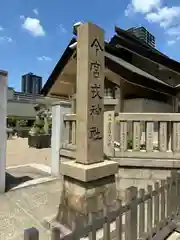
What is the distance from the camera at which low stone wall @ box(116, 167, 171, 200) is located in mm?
4738

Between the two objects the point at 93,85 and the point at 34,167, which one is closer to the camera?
the point at 93,85

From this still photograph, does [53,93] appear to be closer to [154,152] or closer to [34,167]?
[34,167]

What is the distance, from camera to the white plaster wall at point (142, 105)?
9.39m

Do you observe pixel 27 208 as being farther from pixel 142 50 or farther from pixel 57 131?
pixel 142 50

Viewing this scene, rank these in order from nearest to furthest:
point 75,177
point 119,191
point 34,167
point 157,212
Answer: point 157,212
point 75,177
point 119,191
point 34,167

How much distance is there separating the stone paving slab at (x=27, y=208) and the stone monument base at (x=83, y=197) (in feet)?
1.50

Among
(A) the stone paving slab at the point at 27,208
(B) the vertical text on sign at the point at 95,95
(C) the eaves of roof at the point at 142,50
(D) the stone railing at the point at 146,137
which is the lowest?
(A) the stone paving slab at the point at 27,208

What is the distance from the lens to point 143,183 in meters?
4.77

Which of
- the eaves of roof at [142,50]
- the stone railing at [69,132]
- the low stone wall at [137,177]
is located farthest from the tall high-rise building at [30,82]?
the low stone wall at [137,177]

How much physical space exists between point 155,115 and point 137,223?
271 centimetres

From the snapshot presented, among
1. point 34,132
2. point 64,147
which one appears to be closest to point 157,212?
point 64,147

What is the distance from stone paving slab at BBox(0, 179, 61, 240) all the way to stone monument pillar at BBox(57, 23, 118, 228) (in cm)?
71

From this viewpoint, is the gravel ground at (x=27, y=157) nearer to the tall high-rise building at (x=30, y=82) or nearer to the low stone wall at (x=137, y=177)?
the low stone wall at (x=137, y=177)

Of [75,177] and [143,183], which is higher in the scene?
[75,177]
